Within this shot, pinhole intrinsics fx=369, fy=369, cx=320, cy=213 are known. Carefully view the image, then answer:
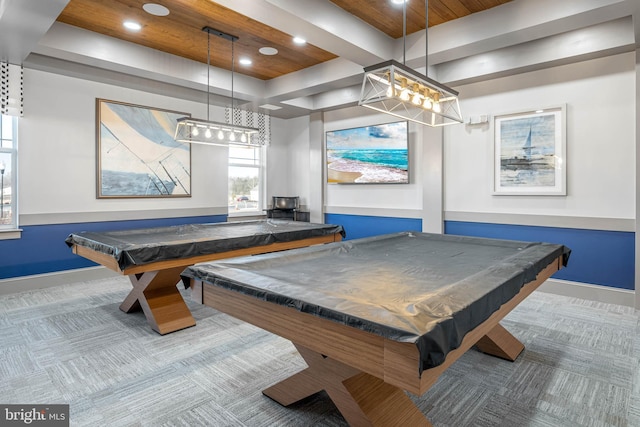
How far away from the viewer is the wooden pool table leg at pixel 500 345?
2.66 meters

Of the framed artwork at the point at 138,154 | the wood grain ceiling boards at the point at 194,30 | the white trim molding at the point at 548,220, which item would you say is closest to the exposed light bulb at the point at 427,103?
the wood grain ceiling boards at the point at 194,30

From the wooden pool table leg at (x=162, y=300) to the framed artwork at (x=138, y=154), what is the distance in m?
2.19

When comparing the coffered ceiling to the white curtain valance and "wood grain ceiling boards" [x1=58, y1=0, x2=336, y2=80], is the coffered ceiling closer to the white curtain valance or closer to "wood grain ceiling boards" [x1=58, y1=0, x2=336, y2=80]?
"wood grain ceiling boards" [x1=58, y1=0, x2=336, y2=80]

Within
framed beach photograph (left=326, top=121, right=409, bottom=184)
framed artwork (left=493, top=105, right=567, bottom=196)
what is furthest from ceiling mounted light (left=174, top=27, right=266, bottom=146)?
framed artwork (left=493, top=105, right=567, bottom=196)

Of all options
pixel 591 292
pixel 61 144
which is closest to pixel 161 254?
pixel 61 144

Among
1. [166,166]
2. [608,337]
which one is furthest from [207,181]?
[608,337]

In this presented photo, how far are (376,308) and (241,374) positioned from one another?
153cm

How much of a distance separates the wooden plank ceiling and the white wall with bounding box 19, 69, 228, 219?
38.8 inches

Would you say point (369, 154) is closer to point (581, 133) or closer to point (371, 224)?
point (371, 224)

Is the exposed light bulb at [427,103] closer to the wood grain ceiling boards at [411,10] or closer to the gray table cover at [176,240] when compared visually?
the wood grain ceiling boards at [411,10]

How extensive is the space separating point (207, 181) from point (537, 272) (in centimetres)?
512

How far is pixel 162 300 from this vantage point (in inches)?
133

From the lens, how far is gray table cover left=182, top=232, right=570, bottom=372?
1274 mm

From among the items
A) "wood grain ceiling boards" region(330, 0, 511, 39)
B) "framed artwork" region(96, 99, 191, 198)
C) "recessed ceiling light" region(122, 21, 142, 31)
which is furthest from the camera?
"framed artwork" region(96, 99, 191, 198)
